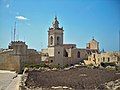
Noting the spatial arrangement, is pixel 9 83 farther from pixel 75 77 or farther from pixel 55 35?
pixel 55 35

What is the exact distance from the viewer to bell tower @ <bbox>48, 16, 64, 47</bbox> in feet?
93.2

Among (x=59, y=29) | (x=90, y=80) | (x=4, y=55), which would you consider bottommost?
(x=90, y=80)

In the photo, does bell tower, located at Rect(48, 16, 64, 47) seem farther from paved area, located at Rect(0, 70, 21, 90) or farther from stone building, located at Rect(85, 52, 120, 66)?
paved area, located at Rect(0, 70, 21, 90)

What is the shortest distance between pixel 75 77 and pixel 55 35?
13084mm

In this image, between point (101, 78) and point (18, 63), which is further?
point (18, 63)

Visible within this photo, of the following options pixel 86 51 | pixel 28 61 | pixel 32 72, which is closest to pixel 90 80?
pixel 32 72

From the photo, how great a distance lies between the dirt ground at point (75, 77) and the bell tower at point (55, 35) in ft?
35.6

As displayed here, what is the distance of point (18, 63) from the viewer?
19.5 metres

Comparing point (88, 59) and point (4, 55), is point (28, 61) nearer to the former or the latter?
point (4, 55)

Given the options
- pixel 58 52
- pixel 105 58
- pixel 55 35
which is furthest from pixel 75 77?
pixel 55 35

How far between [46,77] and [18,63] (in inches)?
183

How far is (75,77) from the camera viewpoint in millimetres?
15773

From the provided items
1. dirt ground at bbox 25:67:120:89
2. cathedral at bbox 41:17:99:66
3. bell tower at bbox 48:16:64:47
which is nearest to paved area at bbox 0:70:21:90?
dirt ground at bbox 25:67:120:89

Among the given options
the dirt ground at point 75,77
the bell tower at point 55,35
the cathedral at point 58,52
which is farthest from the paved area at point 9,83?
the bell tower at point 55,35
